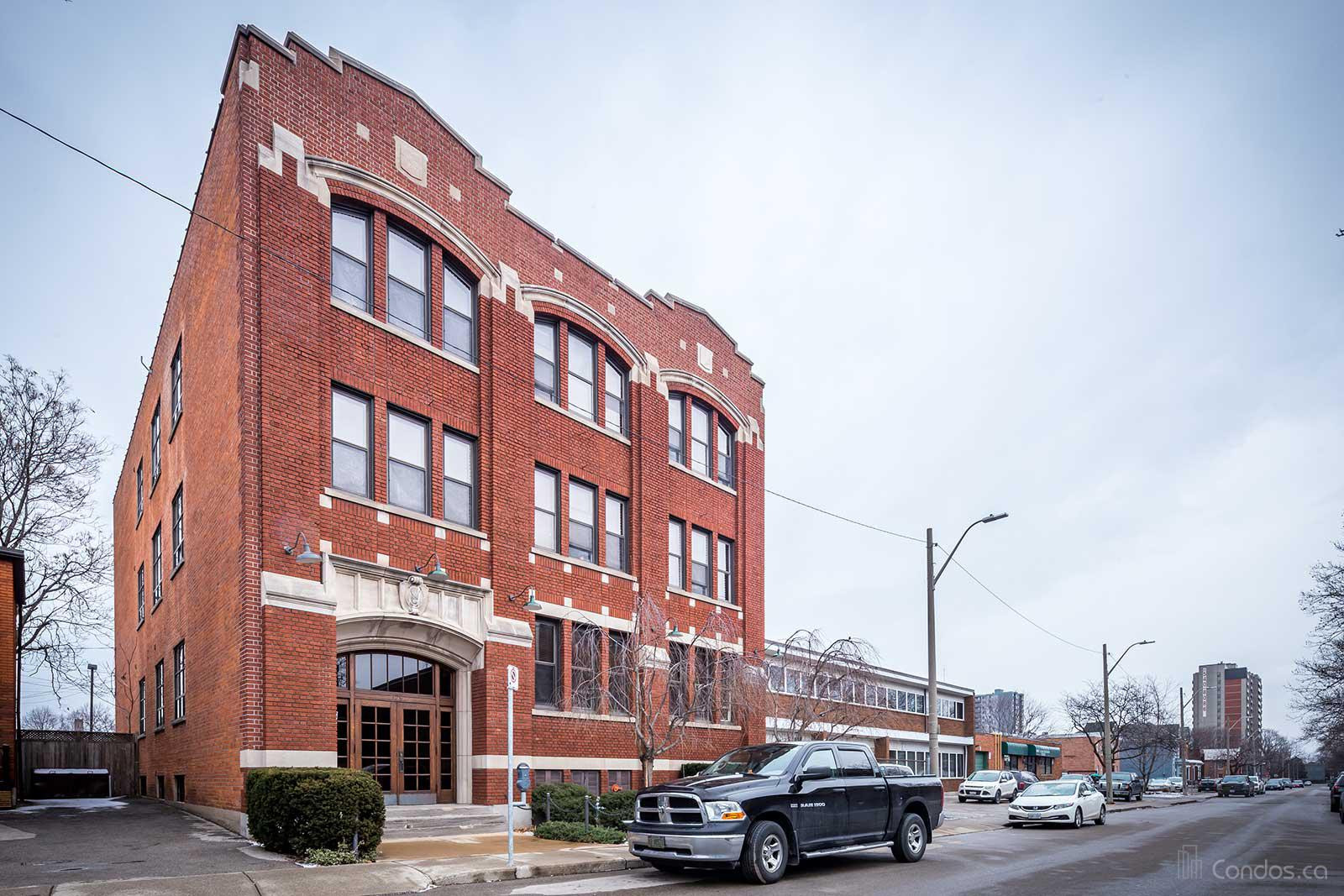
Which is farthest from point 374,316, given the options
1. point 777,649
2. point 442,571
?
point 777,649

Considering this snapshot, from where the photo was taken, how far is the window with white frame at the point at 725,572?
30.2m

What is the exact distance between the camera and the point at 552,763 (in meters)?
21.8

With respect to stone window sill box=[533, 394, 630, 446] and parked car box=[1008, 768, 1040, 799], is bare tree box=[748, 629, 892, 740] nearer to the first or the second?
stone window sill box=[533, 394, 630, 446]

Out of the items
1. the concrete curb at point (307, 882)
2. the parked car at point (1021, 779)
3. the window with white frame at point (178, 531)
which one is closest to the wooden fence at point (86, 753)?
the window with white frame at point (178, 531)

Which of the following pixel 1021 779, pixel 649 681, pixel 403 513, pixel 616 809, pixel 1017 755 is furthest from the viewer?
pixel 1017 755

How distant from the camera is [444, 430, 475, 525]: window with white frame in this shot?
67.2 feet

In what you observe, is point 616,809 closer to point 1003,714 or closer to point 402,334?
point 402,334

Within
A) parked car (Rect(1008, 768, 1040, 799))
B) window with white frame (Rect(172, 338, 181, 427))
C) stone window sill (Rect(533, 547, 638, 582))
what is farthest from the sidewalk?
parked car (Rect(1008, 768, 1040, 799))

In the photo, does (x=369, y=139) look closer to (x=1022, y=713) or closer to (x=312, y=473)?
(x=312, y=473)

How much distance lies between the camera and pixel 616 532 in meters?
25.8

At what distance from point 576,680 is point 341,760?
6367 millimetres

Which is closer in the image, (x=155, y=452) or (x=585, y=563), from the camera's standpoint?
(x=585, y=563)

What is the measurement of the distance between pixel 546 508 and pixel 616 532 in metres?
2.93

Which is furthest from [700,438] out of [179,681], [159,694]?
[159,694]
